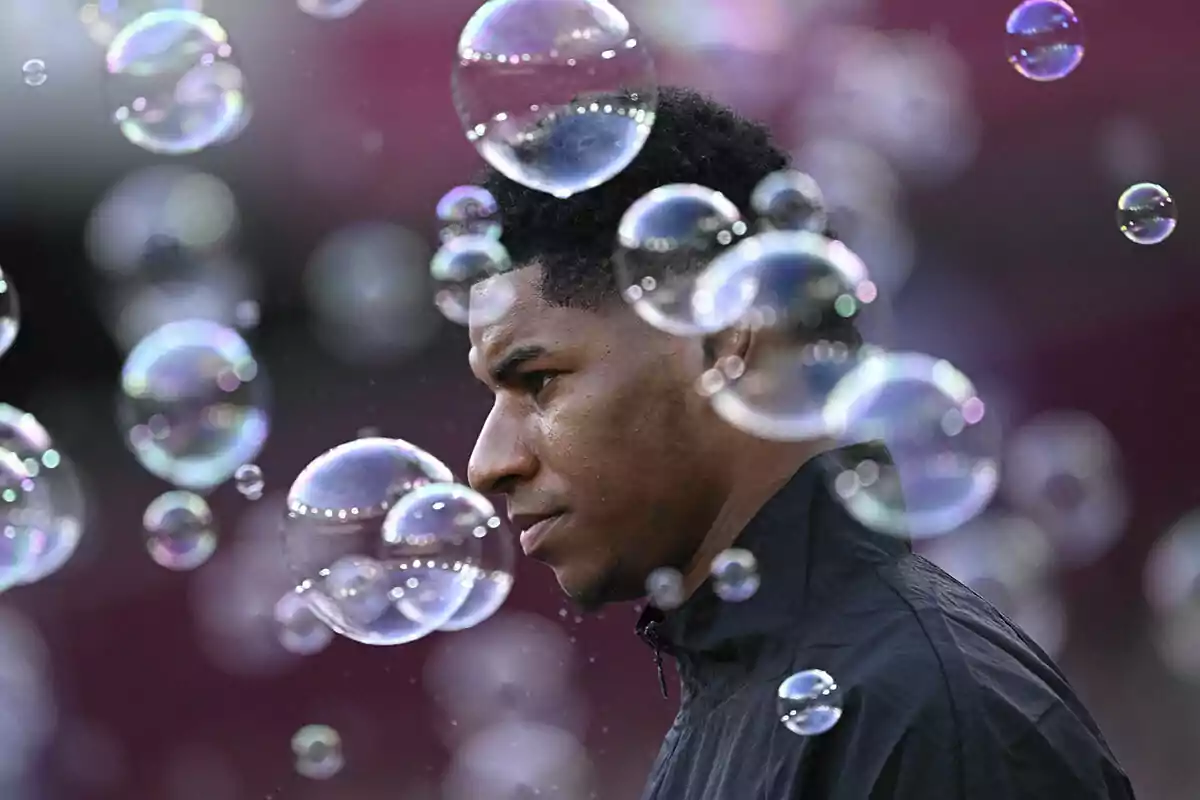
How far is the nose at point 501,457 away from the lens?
44.3 inches

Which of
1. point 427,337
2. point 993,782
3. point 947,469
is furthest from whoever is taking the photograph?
point 427,337

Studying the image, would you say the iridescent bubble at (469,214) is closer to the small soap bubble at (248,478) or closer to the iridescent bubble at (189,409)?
the iridescent bubble at (189,409)

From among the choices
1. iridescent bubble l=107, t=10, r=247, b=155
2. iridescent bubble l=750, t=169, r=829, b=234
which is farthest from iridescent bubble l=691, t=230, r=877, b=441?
iridescent bubble l=107, t=10, r=247, b=155

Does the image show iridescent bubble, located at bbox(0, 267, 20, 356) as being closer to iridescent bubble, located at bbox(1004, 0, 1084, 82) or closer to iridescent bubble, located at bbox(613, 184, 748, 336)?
iridescent bubble, located at bbox(613, 184, 748, 336)

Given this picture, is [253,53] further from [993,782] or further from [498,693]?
[993,782]

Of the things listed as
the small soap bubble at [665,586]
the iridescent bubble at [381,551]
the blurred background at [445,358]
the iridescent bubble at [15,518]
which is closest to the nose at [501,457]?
the small soap bubble at [665,586]

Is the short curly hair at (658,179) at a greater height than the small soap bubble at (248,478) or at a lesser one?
greater

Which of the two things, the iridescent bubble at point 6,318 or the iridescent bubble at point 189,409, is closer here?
the iridescent bubble at point 189,409

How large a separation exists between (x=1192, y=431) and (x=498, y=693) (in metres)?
1.72

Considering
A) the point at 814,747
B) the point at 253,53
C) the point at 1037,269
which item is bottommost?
the point at 253,53

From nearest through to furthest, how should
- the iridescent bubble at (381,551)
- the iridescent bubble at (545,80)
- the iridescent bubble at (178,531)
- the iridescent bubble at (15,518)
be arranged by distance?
the iridescent bubble at (545,80) → the iridescent bubble at (381,551) → the iridescent bubble at (15,518) → the iridescent bubble at (178,531)

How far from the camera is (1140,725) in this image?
342cm

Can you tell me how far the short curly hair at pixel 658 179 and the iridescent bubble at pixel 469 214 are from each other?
9 centimetres

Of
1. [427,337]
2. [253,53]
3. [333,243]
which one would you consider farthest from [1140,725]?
[253,53]
